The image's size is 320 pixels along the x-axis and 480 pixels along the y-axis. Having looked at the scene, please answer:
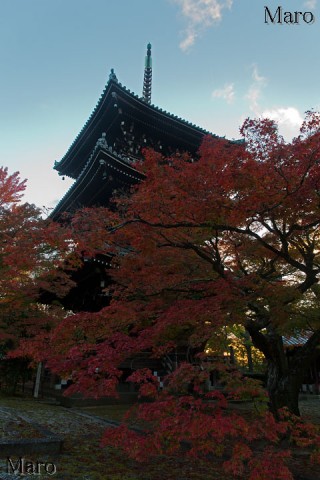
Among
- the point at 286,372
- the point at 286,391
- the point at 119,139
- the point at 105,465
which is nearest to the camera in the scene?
the point at 105,465

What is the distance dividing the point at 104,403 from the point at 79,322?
5492 mm

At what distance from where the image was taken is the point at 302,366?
7.29m

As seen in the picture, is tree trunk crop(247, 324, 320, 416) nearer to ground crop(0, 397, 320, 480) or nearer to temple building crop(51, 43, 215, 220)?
ground crop(0, 397, 320, 480)

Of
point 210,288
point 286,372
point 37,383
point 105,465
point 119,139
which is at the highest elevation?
point 119,139

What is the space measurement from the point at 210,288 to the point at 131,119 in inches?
356

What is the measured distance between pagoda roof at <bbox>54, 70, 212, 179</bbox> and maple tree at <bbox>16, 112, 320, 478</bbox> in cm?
510

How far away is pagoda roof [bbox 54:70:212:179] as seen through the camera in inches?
512

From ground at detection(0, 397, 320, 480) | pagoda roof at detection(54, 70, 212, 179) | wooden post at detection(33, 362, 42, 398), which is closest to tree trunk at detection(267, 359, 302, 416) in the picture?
ground at detection(0, 397, 320, 480)

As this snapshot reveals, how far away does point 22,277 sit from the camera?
13180 mm

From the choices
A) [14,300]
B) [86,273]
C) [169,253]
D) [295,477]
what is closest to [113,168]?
[86,273]

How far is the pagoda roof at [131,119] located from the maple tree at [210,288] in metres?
5.10

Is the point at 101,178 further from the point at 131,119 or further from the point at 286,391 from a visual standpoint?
the point at 286,391

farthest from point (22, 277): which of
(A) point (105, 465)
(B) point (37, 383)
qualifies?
(A) point (105, 465)

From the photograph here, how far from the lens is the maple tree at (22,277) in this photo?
12156mm
